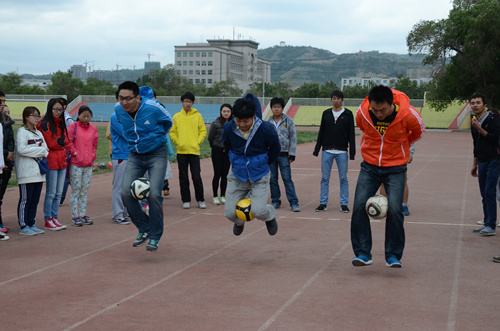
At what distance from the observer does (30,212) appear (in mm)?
9336

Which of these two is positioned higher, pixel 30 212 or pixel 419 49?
pixel 419 49

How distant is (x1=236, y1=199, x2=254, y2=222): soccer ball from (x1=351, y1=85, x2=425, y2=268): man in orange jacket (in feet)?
4.17

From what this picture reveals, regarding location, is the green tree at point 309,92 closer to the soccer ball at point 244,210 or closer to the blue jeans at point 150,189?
the blue jeans at point 150,189

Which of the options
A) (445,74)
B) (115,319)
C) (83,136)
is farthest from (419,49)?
(115,319)

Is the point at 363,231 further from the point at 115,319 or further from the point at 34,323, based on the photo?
the point at 34,323

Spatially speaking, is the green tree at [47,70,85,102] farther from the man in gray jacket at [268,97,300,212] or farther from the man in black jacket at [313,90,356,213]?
the man in black jacket at [313,90,356,213]

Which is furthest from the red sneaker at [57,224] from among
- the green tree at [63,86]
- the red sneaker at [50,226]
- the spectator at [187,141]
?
the green tree at [63,86]

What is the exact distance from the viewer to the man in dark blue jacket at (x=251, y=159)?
7629 mm

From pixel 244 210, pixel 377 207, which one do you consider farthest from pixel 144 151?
pixel 377 207

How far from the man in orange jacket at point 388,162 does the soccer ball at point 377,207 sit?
5.3 inches

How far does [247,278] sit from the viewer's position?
6.70 metres

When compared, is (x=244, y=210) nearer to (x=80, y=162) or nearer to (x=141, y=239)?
(x=141, y=239)

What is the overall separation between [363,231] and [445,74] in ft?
188

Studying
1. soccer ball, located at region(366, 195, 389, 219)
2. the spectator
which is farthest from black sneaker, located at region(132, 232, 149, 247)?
the spectator
